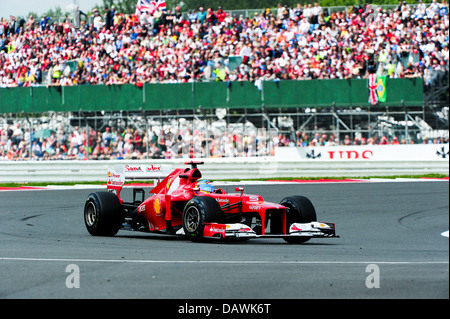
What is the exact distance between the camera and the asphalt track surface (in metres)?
6.21

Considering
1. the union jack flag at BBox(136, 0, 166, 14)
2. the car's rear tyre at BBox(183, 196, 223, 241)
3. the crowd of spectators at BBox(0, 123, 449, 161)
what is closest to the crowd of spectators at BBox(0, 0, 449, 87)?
the union jack flag at BBox(136, 0, 166, 14)

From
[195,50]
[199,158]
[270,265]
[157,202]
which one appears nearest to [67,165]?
[199,158]

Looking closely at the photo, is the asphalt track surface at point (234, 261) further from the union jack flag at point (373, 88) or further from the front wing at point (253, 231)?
the union jack flag at point (373, 88)

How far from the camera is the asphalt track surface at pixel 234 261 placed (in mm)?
6211

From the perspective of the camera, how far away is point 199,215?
32.9ft

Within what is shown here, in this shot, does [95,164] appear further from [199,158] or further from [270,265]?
[270,265]

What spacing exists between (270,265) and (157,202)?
3503 mm

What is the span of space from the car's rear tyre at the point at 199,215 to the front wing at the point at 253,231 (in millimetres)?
83

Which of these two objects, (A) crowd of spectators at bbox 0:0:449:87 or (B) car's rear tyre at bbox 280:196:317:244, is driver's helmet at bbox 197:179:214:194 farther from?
(A) crowd of spectators at bbox 0:0:449:87

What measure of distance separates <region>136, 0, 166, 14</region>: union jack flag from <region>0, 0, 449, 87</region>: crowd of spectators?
36 centimetres

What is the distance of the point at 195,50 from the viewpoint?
3028 cm

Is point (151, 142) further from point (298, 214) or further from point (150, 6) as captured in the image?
point (298, 214)

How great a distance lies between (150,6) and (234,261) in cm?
2602

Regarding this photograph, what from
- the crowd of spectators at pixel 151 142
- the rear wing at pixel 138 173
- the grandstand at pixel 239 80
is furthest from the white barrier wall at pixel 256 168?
the rear wing at pixel 138 173
